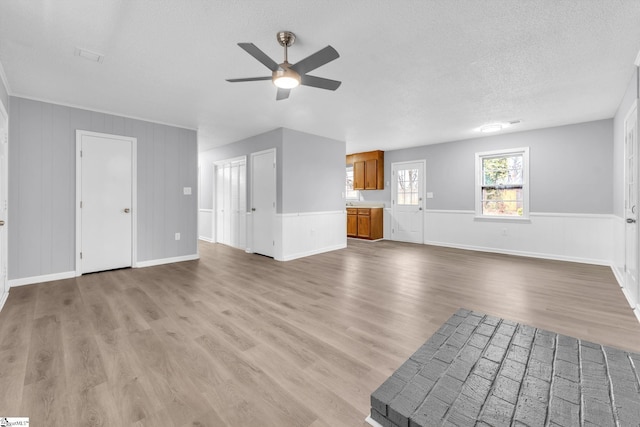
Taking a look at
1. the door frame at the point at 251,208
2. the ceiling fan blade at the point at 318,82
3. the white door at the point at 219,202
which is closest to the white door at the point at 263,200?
the door frame at the point at 251,208

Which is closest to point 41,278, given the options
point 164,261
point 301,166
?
point 164,261

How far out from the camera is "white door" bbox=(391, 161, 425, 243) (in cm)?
717

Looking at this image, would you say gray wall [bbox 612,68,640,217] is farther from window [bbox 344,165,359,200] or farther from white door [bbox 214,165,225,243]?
white door [bbox 214,165,225,243]

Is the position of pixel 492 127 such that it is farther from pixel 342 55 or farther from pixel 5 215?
pixel 5 215

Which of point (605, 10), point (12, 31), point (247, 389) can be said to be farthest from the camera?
point (12, 31)

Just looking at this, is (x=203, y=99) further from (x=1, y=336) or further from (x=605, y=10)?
(x=605, y=10)

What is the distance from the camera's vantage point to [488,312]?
2797 mm

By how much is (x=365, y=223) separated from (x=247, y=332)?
5701 mm

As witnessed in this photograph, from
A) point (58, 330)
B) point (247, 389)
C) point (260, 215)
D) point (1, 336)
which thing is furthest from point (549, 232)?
point (1, 336)

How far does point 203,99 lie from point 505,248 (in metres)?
6.17

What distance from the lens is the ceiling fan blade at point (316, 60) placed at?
6.83 feet

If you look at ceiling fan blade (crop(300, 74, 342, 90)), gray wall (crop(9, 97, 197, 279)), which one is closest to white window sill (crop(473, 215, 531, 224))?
ceiling fan blade (crop(300, 74, 342, 90))

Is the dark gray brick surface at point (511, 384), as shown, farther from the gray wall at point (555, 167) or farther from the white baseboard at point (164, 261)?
the white baseboard at point (164, 261)

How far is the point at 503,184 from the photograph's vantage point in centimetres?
589
